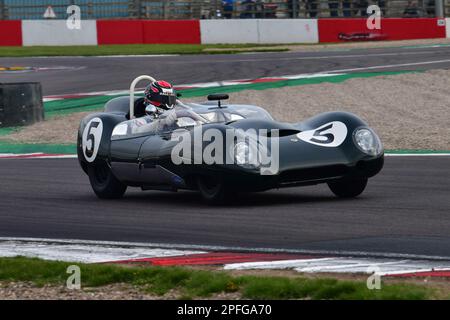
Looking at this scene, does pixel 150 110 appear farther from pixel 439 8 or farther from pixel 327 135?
pixel 439 8

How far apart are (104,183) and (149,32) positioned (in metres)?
22.0

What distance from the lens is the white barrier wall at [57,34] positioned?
33.1 metres

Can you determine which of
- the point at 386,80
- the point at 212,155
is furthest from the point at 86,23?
the point at 212,155

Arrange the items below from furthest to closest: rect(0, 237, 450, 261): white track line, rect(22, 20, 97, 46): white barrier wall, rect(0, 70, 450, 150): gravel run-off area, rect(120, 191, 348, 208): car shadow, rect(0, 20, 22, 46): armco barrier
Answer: rect(22, 20, 97, 46): white barrier wall < rect(0, 20, 22, 46): armco barrier < rect(0, 70, 450, 150): gravel run-off area < rect(120, 191, 348, 208): car shadow < rect(0, 237, 450, 261): white track line

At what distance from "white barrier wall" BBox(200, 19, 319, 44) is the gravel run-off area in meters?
12.1

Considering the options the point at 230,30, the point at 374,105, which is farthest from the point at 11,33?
the point at 374,105

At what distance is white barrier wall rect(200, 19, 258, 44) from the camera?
110 ft

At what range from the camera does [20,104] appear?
19.6m

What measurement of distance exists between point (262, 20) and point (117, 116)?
2166 cm

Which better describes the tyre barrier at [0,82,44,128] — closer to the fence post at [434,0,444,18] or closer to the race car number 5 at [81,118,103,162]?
the race car number 5 at [81,118,103,162]

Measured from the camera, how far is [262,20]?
33625 millimetres

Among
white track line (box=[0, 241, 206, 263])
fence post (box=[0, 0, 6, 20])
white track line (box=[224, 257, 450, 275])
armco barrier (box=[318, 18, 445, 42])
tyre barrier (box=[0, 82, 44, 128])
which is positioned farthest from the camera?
armco barrier (box=[318, 18, 445, 42])

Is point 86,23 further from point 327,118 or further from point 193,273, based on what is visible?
point 193,273

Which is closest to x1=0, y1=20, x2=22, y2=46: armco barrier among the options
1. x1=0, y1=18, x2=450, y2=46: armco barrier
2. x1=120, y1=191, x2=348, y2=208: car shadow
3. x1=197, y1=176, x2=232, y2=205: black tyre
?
x1=0, y1=18, x2=450, y2=46: armco barrier
